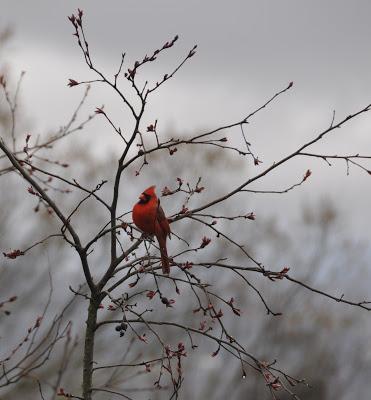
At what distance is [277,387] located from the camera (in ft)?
9.55

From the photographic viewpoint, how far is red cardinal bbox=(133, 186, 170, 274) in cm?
353

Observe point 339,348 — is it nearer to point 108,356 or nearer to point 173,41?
point 108,356

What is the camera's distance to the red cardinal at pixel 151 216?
3525 millimetres

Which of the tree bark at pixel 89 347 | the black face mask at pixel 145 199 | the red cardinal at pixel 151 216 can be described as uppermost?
the black face mask at pixel 145 199

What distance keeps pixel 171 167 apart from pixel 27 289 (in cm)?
541

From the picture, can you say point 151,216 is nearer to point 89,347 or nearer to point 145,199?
point 145,199

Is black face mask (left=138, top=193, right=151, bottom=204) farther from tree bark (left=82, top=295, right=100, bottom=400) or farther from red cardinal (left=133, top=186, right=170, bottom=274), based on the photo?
tree bark (left=82, top=295, right=100, bottom=400)

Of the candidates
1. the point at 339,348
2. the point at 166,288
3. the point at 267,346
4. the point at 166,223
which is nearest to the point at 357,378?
the point at 339,348

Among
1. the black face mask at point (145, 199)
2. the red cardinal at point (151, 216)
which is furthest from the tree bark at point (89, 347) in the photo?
the black face mask at point (145, 199)

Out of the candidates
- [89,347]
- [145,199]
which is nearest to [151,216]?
[145,199]

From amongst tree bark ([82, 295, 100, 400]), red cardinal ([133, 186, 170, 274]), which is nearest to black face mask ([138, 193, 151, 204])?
red cardinal ([133, 186, 170, 274])

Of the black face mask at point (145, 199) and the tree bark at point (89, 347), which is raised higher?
the black face mask at point (145, 199)

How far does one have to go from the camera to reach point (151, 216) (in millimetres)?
3537

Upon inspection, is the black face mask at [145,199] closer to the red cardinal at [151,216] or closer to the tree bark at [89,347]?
the red cardinal at [151,216]
